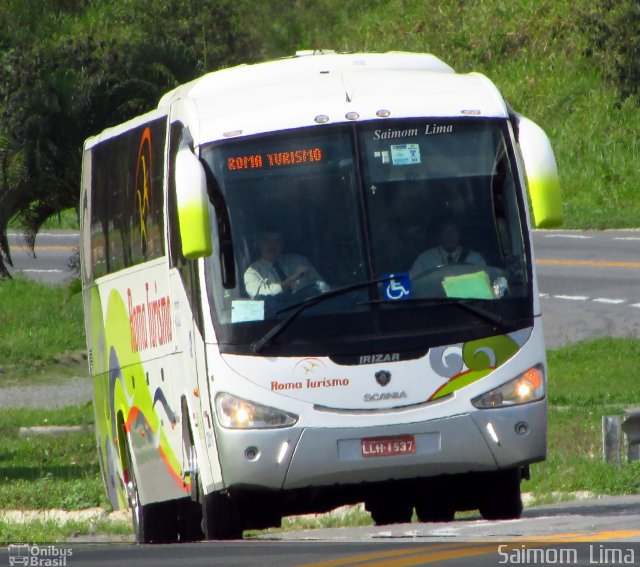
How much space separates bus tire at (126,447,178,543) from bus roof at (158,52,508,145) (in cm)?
350

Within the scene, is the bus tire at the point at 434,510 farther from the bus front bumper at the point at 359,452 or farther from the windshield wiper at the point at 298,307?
the windshield wiper at the point at 298,307

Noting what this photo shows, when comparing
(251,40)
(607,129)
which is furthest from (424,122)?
(251,40)

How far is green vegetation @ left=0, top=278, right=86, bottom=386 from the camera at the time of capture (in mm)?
26172

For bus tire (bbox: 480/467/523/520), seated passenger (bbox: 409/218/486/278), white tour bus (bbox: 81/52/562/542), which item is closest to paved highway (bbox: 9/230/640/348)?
bus tire (bbox: 480/467/523/520)

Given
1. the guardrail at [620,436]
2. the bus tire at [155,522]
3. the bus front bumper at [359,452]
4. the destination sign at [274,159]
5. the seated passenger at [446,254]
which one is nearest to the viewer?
the bus front bumper at [359,452]

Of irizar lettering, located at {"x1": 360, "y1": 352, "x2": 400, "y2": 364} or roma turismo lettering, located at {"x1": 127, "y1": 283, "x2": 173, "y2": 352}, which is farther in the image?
roma turismo lettering, located at {"x1": 127, "y1": 283, "x2": 173, "y2": 352}

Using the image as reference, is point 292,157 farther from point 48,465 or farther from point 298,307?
point 48,465

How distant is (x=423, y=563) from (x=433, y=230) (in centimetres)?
291

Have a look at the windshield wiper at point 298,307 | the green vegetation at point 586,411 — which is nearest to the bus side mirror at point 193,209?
the windshield wiper at point 298,307

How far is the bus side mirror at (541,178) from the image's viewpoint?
32.6 feet

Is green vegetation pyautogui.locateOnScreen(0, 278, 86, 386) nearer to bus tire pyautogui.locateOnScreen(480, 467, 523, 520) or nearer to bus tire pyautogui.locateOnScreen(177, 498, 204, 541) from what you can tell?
bus tire pyautogui.locateOnScreen(177, 498, 204, 541)

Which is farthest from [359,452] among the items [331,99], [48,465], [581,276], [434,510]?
[581,276]

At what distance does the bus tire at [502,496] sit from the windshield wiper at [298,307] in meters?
1.77

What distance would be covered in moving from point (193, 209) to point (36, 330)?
19.0 metres
